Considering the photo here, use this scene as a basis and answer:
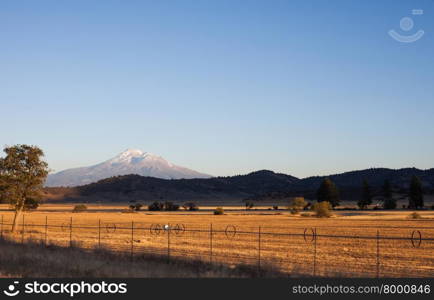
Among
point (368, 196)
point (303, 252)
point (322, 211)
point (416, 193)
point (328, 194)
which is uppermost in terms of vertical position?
point (416, 193)

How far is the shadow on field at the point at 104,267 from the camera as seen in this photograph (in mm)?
25234

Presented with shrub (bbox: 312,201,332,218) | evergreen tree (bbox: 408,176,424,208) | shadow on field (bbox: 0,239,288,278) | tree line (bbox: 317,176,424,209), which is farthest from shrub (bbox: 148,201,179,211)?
shadow on field (bbox: 0,239,288,278)

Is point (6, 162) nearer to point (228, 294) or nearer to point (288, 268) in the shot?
point (288, 268)

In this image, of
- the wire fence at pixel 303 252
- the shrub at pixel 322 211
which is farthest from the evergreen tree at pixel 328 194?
the wire fence at pixel 303 252

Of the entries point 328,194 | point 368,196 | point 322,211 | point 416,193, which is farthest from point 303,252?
point 368,196

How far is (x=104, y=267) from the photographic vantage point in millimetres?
27750

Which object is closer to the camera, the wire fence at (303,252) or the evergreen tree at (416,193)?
the wire fence at (303,252)

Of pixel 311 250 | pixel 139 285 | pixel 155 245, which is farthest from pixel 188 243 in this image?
pixel 139 285

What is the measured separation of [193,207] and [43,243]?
108 meters

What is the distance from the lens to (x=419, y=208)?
424 feet

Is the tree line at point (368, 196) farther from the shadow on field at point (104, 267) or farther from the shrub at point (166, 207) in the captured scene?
the shadow on field at point (104, 267)

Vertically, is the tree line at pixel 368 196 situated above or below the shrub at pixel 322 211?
above

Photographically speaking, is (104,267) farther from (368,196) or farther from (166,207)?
(166,207)

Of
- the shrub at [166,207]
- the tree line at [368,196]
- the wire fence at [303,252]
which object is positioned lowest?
the wire fence at [303,252]
